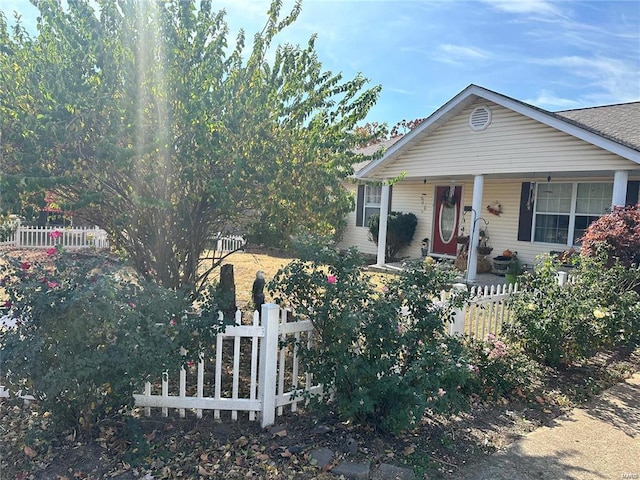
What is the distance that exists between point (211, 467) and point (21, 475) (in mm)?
1162

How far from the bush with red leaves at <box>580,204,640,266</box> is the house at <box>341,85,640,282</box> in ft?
3.57

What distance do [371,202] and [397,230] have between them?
1771 mm

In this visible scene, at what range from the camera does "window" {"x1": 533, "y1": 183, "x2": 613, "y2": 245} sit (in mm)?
10156

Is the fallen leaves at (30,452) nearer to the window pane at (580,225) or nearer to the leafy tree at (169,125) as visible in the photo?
the leafy tree at (169,125)

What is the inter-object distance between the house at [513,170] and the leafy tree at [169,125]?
3966 millimetres

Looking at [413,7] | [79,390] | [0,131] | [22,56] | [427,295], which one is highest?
[413,7]

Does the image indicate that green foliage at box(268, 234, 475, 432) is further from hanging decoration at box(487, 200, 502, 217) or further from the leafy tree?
hanging decoration at box(487, 200, 502, 217)

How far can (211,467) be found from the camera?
2.85 meters

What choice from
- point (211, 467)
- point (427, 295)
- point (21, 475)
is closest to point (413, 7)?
point (427, 295)

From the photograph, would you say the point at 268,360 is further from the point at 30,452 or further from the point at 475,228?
the point at 475,228

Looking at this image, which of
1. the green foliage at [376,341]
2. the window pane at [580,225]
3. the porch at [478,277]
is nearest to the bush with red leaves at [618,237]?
the porch at [478,277]

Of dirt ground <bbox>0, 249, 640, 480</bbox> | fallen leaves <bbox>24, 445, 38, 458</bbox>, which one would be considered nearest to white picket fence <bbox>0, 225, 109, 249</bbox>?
dirt ground <bbox>0, 249, 640, 480</bbox>

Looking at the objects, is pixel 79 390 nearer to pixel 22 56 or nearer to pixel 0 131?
pixel 0 131

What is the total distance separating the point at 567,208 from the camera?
1066cm
